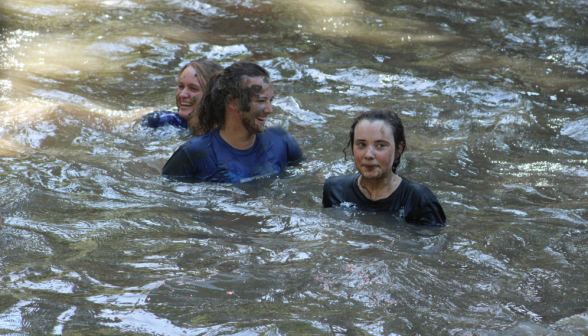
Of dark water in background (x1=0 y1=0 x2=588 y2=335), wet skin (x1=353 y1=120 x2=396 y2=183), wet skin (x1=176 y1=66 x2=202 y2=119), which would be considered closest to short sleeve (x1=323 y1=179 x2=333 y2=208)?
dark water in background (x1=0 y1=0 x2=588 y2=335)

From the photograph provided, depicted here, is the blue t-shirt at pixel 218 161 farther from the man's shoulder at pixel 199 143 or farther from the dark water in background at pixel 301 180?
the dark water in background at pixel 301 180

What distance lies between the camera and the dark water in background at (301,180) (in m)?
3.45

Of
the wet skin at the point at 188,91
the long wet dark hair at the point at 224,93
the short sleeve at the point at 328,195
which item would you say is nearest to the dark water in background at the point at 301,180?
the short sleeve at the point at 328,195

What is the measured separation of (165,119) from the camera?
7582 millimetres

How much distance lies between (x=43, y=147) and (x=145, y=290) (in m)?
4.10

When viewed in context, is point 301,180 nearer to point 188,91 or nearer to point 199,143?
point 199,143

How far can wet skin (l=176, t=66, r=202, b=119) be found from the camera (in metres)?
7.15

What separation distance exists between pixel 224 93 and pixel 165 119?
5.94 feet

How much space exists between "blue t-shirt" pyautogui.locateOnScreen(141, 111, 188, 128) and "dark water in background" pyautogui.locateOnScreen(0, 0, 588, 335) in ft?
0.44

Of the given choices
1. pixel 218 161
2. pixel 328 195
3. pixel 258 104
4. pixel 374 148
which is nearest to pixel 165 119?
pixel 218 161

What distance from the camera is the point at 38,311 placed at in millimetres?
3279

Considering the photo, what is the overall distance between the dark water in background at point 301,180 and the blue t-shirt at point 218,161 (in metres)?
0.15

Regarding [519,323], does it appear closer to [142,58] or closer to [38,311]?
[38,311]

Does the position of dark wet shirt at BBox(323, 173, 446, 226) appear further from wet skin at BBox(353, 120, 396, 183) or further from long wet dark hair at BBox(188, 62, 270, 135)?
long wet dark hair at BBox(188, 62, 270, 135)
